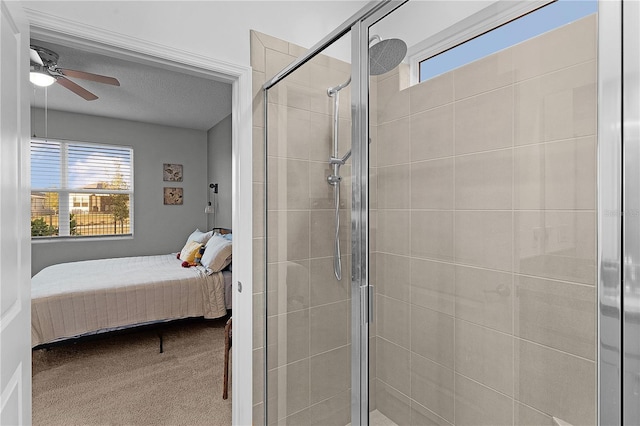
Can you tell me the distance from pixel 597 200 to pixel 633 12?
36cm

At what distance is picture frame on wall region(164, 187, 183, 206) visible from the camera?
5.51 m

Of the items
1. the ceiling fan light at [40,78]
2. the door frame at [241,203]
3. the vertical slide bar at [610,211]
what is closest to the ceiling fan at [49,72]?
the ceiling fan light at [40,78]

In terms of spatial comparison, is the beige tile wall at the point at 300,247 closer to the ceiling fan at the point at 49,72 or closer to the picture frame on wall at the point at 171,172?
the ceiling fan at the point at 49,72

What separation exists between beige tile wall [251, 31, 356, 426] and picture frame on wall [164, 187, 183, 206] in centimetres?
420

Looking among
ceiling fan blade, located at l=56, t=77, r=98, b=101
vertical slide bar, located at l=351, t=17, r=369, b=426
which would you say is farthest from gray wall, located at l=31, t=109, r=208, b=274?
vertical slide bar, located at l=351, t=17, r=369, b=426

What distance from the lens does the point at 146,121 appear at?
5238 mm

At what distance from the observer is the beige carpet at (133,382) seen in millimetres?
2240

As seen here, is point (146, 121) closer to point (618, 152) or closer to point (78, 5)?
point (78, 5)

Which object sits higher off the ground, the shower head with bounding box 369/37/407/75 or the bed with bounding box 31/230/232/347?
the shower head with bounding box 369/37/407/75

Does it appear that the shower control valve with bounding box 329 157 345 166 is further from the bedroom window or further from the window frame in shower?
the bedroom window

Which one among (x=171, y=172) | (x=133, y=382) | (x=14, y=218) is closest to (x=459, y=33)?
(x=14, y=218)

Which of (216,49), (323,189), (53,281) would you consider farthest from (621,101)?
(53,281)

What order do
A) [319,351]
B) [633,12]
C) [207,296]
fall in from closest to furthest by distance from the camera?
[633,12]
[319,351]
[207,296]

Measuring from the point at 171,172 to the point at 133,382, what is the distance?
3565 millimetres
